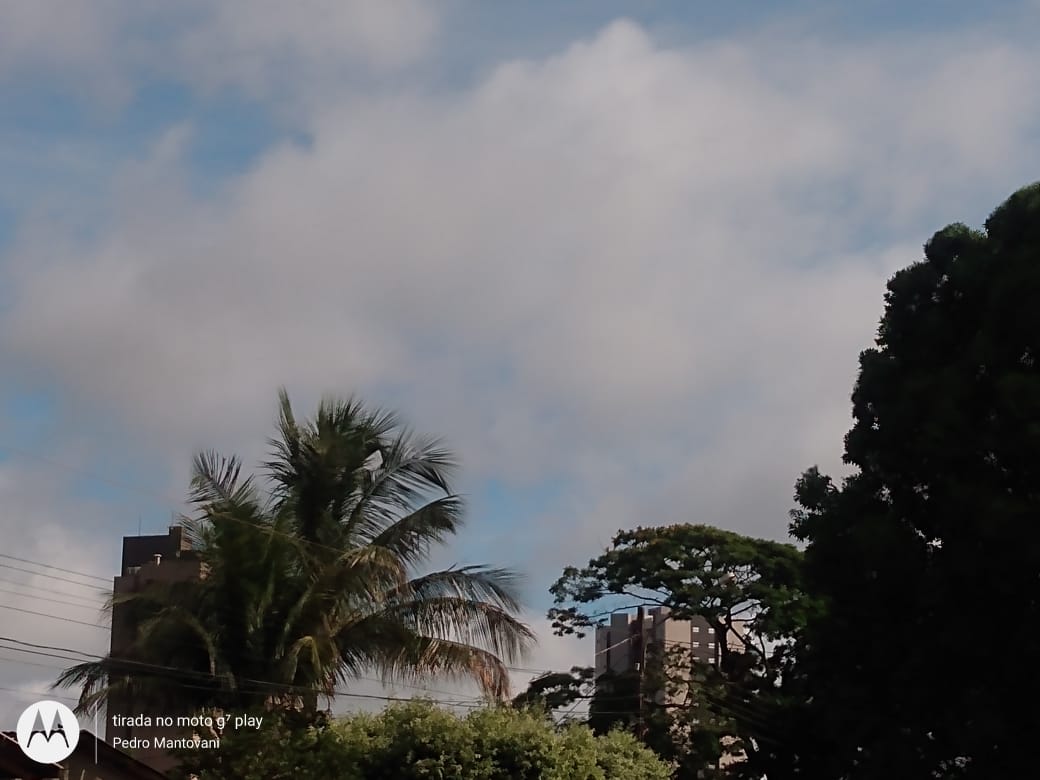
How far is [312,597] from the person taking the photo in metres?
19.1

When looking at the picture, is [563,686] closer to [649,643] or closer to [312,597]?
[649,643]

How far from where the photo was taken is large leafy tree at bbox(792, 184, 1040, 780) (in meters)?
16.4

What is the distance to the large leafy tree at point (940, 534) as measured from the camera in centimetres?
1642

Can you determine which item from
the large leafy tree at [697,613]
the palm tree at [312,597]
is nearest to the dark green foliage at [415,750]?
the palm tree at [312,597]

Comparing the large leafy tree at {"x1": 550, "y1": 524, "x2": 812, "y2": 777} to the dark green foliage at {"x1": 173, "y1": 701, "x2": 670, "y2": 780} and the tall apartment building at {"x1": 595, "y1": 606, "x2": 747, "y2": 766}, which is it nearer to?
the tall apartment building at {"x1": 595, "y1": 606, "x2": 747, "y2": 766}

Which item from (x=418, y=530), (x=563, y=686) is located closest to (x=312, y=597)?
(x=418, y=530)

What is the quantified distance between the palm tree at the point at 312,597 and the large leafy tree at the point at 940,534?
5.08 meters

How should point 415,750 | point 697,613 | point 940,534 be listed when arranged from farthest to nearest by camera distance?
point 697,613, point 415,750, point 940,534

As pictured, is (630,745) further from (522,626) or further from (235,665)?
(235,665)

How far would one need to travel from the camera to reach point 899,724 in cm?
1788

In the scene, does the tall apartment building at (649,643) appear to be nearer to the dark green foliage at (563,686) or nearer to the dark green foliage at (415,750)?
the dark green foliage at (563,686)

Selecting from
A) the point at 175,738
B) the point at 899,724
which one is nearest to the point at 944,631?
the point at 899,724

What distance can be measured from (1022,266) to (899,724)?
256 inches

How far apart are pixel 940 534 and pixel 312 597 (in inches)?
356
